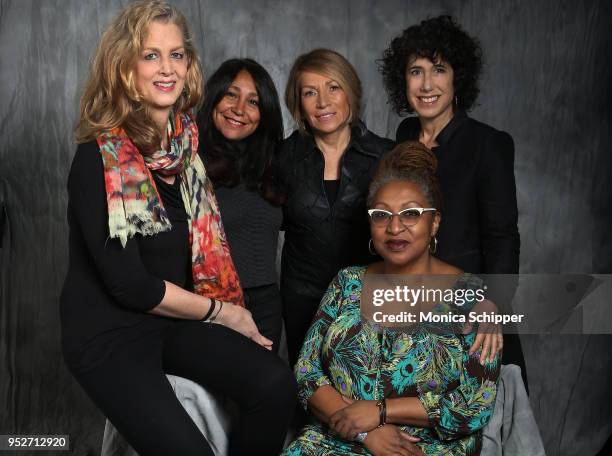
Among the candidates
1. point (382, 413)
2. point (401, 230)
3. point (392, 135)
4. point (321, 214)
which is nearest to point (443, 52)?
point (321, 214)

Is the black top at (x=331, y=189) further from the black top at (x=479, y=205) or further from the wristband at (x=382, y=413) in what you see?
the wristband at (x=382, y=413)

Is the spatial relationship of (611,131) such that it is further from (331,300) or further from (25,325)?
(25,325)

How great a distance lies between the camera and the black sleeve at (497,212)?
271 cm

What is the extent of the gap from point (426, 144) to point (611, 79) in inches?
62.3

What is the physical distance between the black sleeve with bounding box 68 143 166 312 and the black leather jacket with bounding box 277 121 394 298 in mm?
854

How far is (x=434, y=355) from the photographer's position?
230cm

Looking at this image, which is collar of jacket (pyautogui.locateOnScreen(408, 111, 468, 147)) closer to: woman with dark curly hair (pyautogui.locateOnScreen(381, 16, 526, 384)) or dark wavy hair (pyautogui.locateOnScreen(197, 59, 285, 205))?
woman with dark curly hair (pyautogui.locateOnScreen(381, 16, 526, 384))

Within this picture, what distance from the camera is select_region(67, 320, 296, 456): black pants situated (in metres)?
2.13

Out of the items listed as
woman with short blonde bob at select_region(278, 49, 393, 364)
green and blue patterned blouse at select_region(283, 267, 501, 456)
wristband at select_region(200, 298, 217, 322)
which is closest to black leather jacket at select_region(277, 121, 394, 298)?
woman with short blonde bob at select_region(278, 49, 393, 364)

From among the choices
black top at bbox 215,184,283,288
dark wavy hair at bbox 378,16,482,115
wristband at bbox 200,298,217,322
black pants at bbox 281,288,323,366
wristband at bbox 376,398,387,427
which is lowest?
wristband at bbox 376,398,387,427

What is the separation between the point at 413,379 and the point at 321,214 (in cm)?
78

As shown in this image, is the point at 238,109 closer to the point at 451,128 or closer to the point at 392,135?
the point at 451,128

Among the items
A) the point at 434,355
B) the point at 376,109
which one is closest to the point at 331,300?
the point at 434,355

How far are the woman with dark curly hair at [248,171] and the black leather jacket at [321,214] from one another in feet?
0.23
